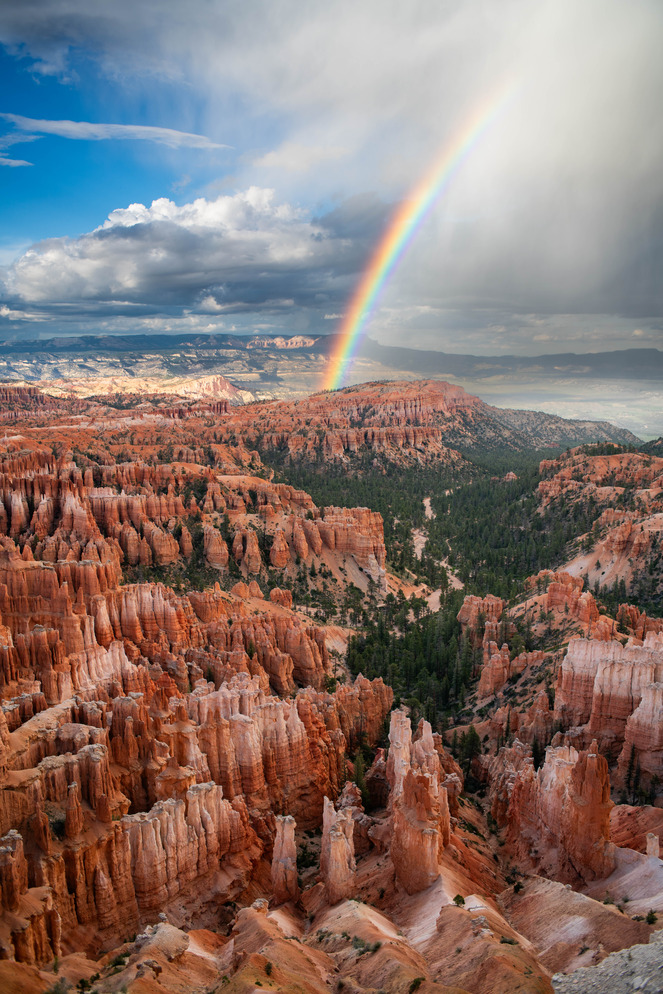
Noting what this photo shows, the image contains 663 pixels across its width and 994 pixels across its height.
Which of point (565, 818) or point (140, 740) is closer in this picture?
point (140, 740)

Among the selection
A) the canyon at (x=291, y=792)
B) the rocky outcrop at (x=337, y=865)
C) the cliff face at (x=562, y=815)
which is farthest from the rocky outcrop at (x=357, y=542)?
the rocky outcrop at (x=337, y=865)

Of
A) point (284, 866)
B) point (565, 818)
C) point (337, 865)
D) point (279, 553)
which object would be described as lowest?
point (284, 866)

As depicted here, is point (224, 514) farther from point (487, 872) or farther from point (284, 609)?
point (487, 872)

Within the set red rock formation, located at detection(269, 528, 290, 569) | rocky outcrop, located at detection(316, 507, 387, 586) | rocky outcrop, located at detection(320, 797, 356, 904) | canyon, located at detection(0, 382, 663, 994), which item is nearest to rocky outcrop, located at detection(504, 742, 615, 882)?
canyon, located at detection(0, 382, 663, 994)

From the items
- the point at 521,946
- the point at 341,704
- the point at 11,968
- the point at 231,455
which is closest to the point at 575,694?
the point at 341,704

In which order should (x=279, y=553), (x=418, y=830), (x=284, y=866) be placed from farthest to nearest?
(x=279, y=553), (x=284, y=866), (x=418, y=830)

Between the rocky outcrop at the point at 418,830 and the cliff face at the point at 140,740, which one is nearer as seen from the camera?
the cliff face at the point at 140,740

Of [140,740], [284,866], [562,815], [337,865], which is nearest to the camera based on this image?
[337,865]

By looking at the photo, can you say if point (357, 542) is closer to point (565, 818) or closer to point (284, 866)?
point (565, 818)

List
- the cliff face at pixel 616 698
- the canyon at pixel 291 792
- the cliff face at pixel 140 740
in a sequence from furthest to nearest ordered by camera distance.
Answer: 1. the cliff face at pixel 616 698
2. the cliff face at pixel 140 740
3. the canyon at pixel 291 792

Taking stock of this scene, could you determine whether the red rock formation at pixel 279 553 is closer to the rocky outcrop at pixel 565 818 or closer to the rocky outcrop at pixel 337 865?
the rocky outcrop at pixel 565 818

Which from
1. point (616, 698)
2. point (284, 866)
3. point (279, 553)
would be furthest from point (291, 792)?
point (279, 553)
